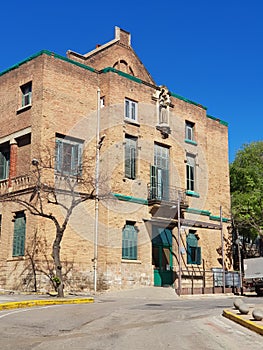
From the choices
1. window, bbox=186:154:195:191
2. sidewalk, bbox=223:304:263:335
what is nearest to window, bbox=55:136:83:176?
window, bbox=186:154:195:191

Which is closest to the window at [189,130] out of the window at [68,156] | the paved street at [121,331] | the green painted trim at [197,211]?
the green painted trim at [197,211]

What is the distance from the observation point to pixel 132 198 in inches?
1099

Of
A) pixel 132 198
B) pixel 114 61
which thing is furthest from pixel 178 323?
pixel 114 61

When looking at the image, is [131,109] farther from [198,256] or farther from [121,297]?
[121,297]

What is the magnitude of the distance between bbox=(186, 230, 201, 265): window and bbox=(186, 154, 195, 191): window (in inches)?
115

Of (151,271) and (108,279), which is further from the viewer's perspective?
(151,271)

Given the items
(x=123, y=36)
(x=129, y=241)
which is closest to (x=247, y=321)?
(x=129, y=241)

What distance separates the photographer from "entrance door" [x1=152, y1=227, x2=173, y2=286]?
29.2 meters

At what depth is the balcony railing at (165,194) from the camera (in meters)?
28.9

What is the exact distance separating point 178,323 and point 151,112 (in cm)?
1953

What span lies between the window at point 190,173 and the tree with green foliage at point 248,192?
4226mm

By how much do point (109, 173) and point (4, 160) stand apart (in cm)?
607

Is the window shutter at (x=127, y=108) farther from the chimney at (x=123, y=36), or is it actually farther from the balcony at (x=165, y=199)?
the chimney at (x=123, y=36)

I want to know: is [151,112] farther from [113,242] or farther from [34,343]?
[34,343]
